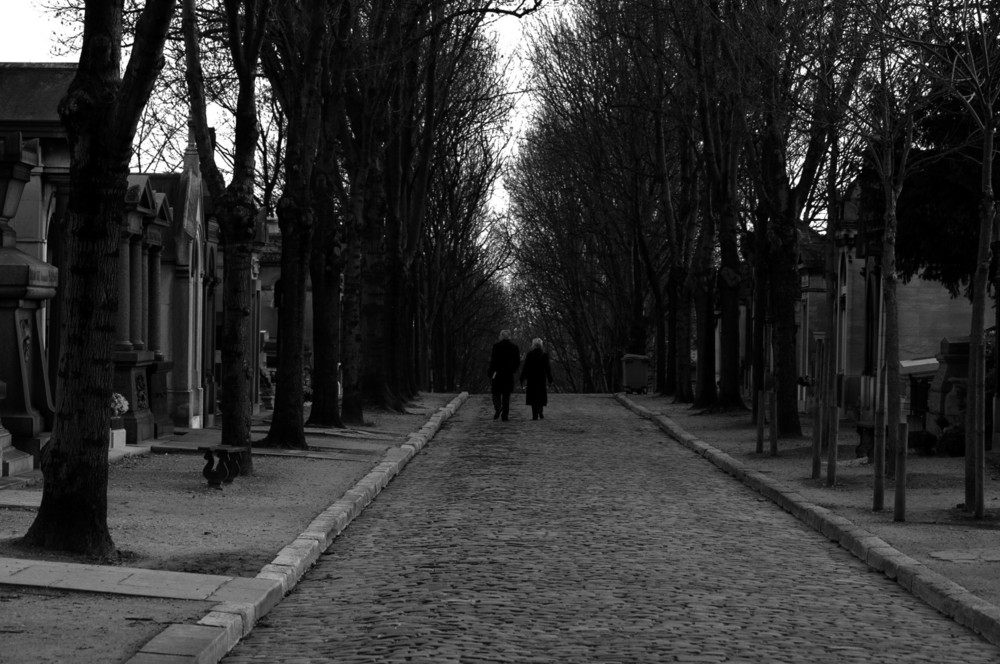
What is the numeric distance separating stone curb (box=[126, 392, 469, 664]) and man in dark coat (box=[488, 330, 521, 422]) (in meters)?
16.2

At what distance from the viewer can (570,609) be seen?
9086 mm

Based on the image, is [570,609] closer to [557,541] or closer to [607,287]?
[557,541]

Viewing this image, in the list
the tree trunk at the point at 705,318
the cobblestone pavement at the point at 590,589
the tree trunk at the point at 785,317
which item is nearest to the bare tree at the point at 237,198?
the cobblestone pavement at the point at 590,589

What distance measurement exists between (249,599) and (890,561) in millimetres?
4623

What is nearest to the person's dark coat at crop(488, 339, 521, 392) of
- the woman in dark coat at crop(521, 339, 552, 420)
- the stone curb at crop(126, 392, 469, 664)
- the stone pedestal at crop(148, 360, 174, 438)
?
the woman in dark coat at crop(521, 339, 552, 420)

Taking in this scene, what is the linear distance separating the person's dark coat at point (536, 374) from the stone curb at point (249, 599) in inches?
634

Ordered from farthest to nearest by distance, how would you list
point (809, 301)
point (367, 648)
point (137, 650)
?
point (809, 301)
point (367, 648)
point (137, 650)

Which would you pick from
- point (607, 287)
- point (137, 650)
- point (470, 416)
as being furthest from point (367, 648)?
point (607, 287)

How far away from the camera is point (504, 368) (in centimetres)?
3228

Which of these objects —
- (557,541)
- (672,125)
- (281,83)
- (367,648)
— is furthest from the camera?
(672,125)

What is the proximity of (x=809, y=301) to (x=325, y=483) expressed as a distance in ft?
98.5

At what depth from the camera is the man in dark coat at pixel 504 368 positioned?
32.1 meters

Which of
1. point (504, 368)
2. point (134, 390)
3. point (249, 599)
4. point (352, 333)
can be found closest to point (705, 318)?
point (504, 368)

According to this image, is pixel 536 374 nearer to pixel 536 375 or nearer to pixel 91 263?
pixel 536 375
